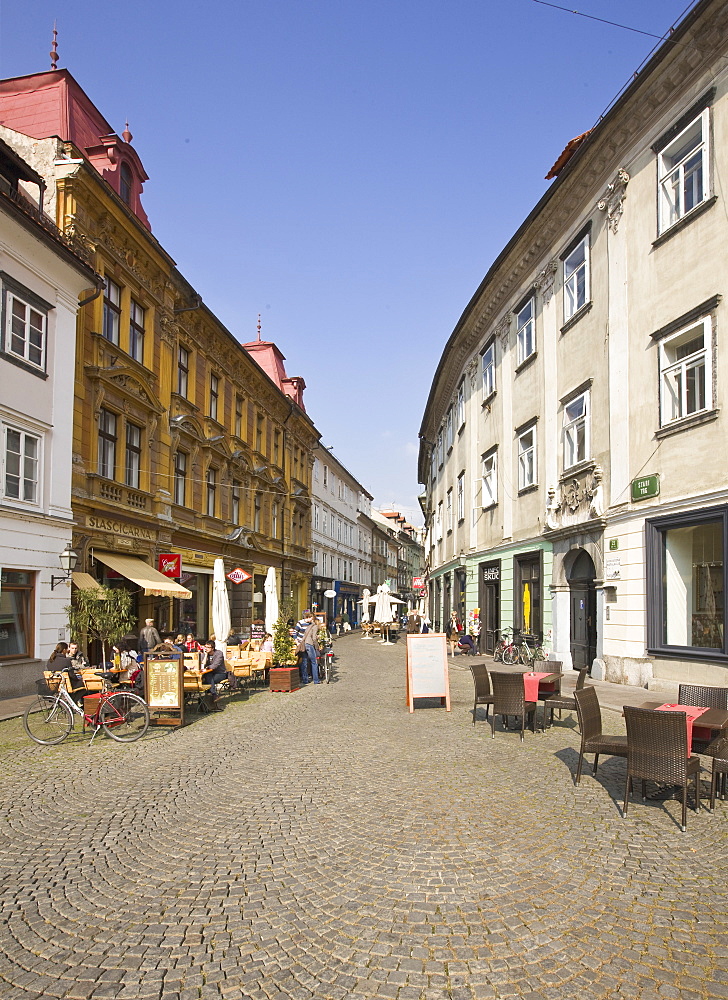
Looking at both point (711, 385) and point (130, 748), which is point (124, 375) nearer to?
point (130, 748)

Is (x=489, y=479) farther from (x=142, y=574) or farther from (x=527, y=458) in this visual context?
(x=142, y=574)

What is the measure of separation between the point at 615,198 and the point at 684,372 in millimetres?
5126

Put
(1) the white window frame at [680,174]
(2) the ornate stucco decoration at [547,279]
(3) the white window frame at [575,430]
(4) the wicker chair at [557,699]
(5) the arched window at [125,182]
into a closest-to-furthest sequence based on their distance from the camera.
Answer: (4) the wicker chair at [557,699] < (1) the white window frame at [680,174] < (3) the white window frame at [575,430] < (2) the ornate stucco decoration at [547,279] < (5) the arched window at [125,182]

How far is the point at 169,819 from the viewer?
20.7 feet

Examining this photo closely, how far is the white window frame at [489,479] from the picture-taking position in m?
26.0

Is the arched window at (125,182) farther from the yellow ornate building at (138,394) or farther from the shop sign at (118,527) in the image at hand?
the shop sign at (118,527)

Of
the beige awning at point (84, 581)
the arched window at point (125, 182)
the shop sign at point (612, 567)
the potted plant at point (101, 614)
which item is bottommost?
the potted plant at point (101, 614)

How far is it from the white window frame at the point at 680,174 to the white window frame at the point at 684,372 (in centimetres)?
237

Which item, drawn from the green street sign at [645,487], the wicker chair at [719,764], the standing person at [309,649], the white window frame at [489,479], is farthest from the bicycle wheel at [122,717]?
the white window frame at [489,479]

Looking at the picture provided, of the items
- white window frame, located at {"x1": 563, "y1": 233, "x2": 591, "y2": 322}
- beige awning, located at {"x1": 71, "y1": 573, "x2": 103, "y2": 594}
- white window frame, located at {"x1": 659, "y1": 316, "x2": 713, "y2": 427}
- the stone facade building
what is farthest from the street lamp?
white window frame, located at {"x1": 563, "y1": 233, "x2": 591, "y2": 322}

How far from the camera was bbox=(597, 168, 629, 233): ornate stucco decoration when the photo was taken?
53.9ft

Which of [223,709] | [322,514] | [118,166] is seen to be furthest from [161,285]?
[322,514]

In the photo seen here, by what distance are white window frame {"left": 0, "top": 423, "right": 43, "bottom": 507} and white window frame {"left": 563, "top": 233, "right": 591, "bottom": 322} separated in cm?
1379

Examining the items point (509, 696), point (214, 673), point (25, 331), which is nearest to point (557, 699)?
point (509, 696)
